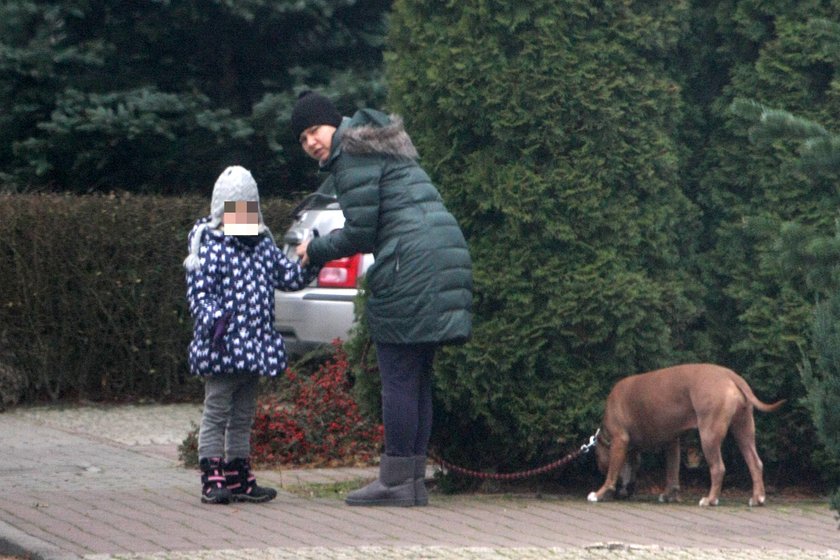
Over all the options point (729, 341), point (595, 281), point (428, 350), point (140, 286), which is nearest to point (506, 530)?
point (428, 350)

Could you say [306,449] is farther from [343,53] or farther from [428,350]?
[343,53]

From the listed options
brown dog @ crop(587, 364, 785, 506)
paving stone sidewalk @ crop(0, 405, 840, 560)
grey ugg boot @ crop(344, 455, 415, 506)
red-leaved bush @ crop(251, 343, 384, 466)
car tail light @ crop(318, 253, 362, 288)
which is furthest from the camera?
car tail light @ crop(318, 253, 362, 288)

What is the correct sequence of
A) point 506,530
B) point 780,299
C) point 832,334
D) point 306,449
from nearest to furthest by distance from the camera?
point 832,334, point 506,530, point 780,299, point 306,449

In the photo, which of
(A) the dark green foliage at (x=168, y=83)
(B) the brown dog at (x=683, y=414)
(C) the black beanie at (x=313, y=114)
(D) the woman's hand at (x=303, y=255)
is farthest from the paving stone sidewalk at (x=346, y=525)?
(A) the dark green foliage at (x=168, y=83)

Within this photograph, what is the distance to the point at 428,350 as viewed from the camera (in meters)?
7.04

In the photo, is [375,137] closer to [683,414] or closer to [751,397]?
[683,414]

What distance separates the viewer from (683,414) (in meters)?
7.30

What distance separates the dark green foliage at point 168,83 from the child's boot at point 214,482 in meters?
6.86

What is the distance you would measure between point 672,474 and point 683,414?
41cm

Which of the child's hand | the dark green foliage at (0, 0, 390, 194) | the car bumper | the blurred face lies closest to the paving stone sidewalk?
the child's hand

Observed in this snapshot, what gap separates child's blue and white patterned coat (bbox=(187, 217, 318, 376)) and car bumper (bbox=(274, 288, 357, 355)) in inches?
139

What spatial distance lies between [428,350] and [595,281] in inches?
35.3

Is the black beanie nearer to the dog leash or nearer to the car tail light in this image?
the dog leash

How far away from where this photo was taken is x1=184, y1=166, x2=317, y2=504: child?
23.2 feet
